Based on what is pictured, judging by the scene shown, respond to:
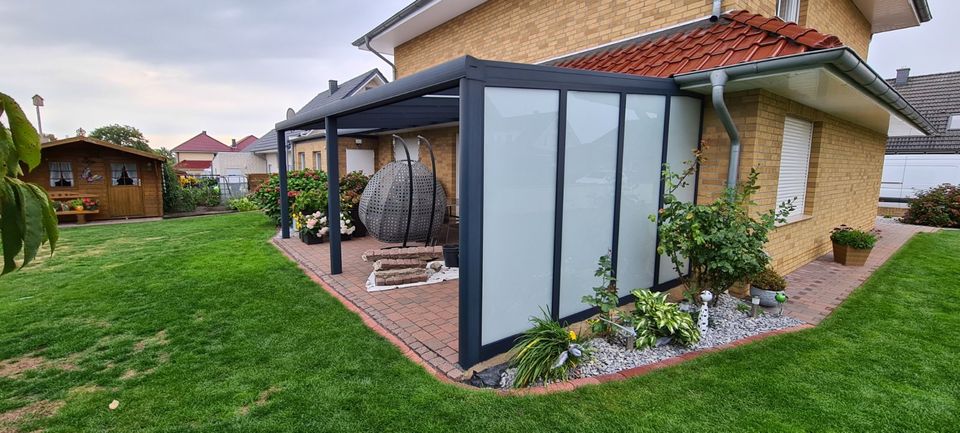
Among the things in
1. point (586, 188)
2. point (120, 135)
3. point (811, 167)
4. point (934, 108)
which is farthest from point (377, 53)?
point (120, 135)

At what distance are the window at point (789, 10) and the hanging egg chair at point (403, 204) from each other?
617 cm

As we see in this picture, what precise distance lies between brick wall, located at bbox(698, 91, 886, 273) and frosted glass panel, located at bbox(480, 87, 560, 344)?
83.8 inches

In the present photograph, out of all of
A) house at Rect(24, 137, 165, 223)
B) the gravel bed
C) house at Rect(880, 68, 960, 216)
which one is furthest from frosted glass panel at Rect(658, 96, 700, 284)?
house at Rect(880, 68, 960, 216)

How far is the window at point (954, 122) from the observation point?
17562 millimetres

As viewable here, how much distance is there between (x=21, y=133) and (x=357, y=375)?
2.89m

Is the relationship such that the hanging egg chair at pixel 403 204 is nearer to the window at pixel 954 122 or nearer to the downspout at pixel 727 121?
the downspout at pixel 727 121

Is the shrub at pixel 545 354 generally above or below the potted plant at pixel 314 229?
below

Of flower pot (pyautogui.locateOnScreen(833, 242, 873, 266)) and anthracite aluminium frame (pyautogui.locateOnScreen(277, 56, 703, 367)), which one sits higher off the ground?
anthracite aluminium frame (pyautogui.locateOnScreen(277, 56, 703, 367))

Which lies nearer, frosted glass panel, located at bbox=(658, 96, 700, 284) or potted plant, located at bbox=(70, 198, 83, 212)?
frosted glass panel, located at bbox=(658, 96, 700, 284)

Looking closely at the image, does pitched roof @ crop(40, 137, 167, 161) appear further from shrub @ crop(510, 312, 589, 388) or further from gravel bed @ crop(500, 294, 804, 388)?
gravel bed @ crop(500, 294, 804, 388)

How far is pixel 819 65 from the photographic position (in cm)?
365

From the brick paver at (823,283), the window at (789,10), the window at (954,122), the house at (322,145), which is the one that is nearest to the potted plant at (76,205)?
the house at (322,145)

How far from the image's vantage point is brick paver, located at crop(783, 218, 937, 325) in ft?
16.9

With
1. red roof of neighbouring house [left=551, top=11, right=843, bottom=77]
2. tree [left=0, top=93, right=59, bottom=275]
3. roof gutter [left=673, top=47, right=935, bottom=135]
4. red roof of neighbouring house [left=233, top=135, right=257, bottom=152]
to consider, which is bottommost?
tree [left=0, top=93, right=59, bottom=275]
